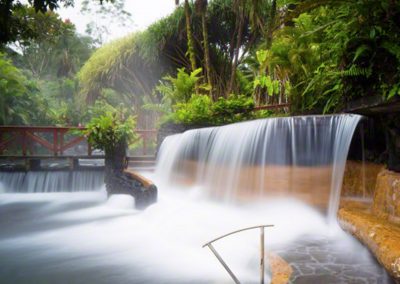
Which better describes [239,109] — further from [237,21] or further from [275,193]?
[237,21]

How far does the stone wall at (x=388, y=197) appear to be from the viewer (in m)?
3.96

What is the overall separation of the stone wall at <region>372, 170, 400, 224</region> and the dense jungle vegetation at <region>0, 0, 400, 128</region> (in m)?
1.02

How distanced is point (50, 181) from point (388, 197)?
1291 cm

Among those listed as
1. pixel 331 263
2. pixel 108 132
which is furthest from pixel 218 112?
pixel 331 263

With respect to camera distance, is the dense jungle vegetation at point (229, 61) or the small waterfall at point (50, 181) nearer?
the dense jungle vegetation at point (229, 61)

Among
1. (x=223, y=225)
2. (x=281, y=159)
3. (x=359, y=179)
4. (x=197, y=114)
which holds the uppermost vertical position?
(x=197, y=114)

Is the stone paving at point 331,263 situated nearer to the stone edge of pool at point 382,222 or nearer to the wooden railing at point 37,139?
the stone edge of pool at point 382,222

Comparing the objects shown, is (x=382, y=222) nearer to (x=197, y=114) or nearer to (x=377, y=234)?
(x=377, y=234)

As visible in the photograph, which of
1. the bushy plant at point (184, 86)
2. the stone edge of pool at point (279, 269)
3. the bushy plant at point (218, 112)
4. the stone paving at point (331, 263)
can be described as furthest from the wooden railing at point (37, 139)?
the stone edge of pool at point (279, 269)

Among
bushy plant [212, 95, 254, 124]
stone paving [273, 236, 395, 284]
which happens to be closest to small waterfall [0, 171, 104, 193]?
bushy plant [212, 95, 254, 124]

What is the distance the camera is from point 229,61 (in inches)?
733

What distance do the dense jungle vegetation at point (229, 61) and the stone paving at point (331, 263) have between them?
1.79m

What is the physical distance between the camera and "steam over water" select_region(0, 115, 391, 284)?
4.23 m

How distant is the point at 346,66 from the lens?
14.7 feet
